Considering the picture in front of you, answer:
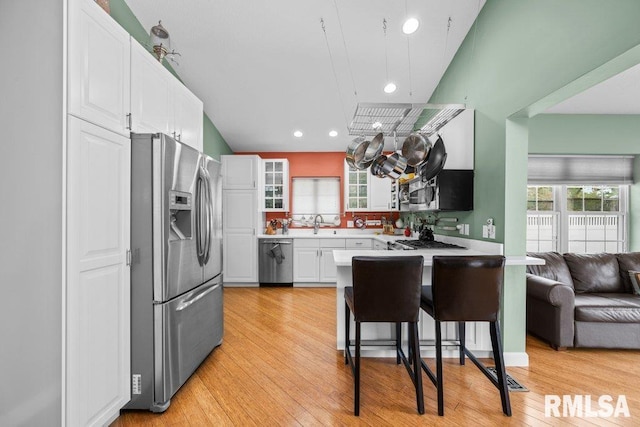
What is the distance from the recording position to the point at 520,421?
186cm

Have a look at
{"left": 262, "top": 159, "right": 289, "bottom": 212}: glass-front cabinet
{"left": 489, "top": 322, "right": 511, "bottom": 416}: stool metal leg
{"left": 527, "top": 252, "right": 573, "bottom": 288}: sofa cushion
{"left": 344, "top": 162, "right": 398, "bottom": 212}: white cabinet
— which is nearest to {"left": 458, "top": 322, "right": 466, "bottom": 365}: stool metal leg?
{"left": 489, "top": 322, "right": 511, "bottom": 416}: stool metal leg

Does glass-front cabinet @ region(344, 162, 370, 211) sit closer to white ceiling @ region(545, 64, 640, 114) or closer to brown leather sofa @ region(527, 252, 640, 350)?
white ceiling @ region(545, 64, 640, 114)

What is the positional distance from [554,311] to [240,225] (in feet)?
14.4

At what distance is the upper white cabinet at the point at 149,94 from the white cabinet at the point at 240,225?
2.83m

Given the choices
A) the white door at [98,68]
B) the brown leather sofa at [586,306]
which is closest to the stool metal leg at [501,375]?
the brown leather sofa at [586,306]

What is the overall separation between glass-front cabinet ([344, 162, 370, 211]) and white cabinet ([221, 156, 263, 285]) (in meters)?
1.67

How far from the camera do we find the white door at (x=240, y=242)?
5.33 meters

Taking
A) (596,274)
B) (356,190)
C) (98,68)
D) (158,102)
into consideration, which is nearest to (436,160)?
(596,274)

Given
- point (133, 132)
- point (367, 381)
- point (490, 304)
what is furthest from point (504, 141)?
point (133, 132)

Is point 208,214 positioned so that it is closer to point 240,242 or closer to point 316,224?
point 240,242

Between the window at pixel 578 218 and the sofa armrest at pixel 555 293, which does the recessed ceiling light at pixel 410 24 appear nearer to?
the sofa armrest at pixel 555 293
